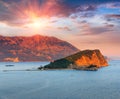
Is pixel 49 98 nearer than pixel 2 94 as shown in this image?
Yes

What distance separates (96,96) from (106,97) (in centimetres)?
425

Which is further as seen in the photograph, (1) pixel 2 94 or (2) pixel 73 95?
(1) pixel 2 94

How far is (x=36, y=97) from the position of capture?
10769 cm

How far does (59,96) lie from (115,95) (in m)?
21.7

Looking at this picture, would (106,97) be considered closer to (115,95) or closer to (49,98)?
(115,95)

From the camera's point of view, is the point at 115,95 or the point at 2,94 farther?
the point at 2,94

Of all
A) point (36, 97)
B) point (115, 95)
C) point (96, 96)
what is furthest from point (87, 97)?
point (36, 97)

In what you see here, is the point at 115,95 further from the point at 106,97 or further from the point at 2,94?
the point at 2,94

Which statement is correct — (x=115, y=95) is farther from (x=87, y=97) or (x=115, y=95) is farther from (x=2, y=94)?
(x=2, y=94)

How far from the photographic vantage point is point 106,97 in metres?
Answer: 105

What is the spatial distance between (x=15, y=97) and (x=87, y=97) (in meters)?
27.6

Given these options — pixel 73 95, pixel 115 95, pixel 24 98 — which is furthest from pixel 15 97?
pixel 115 95

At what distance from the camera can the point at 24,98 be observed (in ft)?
347

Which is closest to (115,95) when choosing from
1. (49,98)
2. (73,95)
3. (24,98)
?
(73,95)
